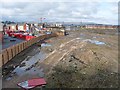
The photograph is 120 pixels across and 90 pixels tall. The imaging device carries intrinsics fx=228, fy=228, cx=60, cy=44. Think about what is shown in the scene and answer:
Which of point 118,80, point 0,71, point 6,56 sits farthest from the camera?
point 6,56

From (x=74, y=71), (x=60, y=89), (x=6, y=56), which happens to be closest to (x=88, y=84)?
(x=60, y=89)

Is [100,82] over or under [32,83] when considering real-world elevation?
under

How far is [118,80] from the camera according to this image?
18.8m

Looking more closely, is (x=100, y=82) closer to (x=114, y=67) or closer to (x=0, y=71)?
(x=114, y=67)

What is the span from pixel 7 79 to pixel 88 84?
301 inches

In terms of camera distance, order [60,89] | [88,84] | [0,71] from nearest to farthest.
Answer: [60,89]
[88,84]
[0,71]

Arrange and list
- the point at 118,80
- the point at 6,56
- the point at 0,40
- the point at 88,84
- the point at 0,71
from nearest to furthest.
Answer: the point at 88,84, the point at 118,80, the point at 0,71, the point at 6,56, the point at 0,40

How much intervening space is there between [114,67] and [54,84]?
9409mm

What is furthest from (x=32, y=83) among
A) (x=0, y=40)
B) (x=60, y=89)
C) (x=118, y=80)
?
(x=0, y=40)

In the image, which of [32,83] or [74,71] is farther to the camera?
[74,71]

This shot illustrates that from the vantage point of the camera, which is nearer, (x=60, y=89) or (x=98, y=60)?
(x=60, y=89)

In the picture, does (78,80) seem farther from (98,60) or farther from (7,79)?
(98,60)

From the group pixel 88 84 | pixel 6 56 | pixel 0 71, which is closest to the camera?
pixel 88 84

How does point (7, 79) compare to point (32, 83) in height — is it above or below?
below
